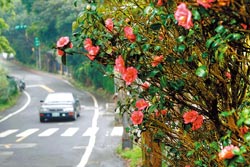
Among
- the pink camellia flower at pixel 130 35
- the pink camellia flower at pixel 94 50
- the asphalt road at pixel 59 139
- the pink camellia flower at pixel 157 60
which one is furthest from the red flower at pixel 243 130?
the asphalt road at pixel 59 139

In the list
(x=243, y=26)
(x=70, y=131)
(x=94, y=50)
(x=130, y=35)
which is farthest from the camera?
(x=70, y=131)

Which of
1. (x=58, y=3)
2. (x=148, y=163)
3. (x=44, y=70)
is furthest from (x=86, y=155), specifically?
(x=44, y=70)

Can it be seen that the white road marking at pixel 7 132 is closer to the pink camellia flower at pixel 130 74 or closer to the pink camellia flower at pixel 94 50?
the pink camellia flower at pixel 94 50

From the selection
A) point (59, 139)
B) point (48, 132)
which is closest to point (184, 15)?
point (59, 139)

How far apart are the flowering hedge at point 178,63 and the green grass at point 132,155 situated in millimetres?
7469

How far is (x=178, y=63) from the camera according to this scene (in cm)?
457

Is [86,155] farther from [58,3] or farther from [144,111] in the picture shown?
[58,3]

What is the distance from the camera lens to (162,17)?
4.18 metres

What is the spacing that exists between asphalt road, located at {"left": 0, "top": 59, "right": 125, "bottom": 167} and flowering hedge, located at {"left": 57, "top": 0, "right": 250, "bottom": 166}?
831 centimetres

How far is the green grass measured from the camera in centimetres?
1287

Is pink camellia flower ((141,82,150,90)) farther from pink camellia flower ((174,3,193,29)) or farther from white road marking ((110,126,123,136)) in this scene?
white road marking ((110,126,123,136))

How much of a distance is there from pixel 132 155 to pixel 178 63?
9.63 m

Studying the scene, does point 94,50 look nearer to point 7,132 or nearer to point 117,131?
point 117,131

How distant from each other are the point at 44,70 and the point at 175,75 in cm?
6592
